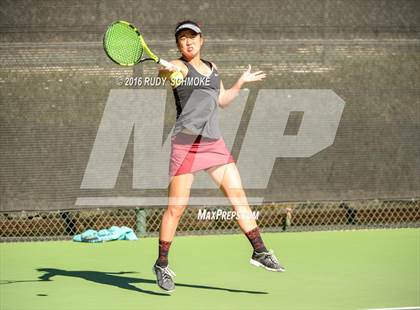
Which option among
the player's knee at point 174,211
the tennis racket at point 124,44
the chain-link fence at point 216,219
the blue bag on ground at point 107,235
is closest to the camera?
the player's knee at point 174,211

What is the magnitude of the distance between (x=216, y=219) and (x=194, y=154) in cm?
333

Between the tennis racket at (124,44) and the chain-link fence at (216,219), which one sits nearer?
the tennis racket at (124,44)

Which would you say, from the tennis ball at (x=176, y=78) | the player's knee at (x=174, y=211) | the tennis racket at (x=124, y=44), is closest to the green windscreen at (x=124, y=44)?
the tennis racket at (x=124, y=44)

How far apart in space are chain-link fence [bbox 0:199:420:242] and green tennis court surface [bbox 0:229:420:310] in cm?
19

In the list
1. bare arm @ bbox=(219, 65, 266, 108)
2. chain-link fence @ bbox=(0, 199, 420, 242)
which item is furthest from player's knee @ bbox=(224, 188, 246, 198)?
chain-link fence @ bbox=(0, 199, 420, 242)

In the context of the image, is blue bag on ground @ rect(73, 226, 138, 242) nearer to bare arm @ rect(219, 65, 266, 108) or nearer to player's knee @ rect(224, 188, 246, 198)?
bare arm @ rect(219, 65, 266, 108)

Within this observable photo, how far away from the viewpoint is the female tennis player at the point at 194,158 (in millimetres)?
6336

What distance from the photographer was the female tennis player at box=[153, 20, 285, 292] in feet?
20.8

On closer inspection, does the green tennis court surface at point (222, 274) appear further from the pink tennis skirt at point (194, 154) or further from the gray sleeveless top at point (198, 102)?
the gray sleeveless top at point (198, 102)

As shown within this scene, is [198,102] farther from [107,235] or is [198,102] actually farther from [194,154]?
[107,235]

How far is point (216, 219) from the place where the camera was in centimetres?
967

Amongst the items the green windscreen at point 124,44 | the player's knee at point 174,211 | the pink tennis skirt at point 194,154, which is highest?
the green windscreen at point 124,44

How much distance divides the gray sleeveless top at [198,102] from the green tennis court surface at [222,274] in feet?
3.68

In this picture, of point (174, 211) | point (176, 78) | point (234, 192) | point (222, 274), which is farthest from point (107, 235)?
point (176, 78)
